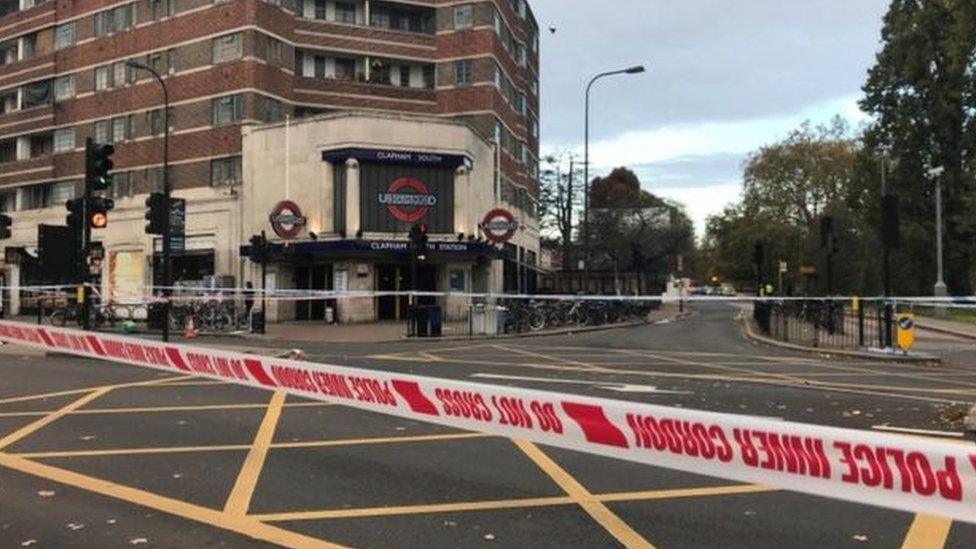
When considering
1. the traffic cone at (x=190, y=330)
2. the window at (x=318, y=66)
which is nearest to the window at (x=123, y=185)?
the window at (x=318, y=66)

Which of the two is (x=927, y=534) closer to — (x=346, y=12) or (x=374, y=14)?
(x=346, y=12)

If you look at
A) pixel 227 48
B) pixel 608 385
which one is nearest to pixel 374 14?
pixel 227 48

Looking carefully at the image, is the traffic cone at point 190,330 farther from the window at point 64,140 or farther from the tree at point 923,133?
the tree at point 923,133

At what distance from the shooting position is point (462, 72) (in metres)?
48.2

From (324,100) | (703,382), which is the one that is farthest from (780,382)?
(324,100)

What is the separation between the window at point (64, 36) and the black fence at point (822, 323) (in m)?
41.1

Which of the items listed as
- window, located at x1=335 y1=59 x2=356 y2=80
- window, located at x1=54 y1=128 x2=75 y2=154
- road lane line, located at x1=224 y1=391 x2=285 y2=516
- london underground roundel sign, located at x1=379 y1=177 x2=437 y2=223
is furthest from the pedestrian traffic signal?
window, located at x1=54 y1=128 x2=75 y2=154

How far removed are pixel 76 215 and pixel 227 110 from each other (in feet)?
76.0

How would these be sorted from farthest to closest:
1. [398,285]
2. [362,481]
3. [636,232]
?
[636,232] < [398,285] < [362,481]

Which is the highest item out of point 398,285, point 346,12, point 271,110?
point 346,12

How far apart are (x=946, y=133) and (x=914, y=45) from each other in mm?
5916

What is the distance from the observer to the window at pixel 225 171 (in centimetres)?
4109

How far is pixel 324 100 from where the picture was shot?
1821 inches

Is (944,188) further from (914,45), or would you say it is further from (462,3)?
(462,3)
